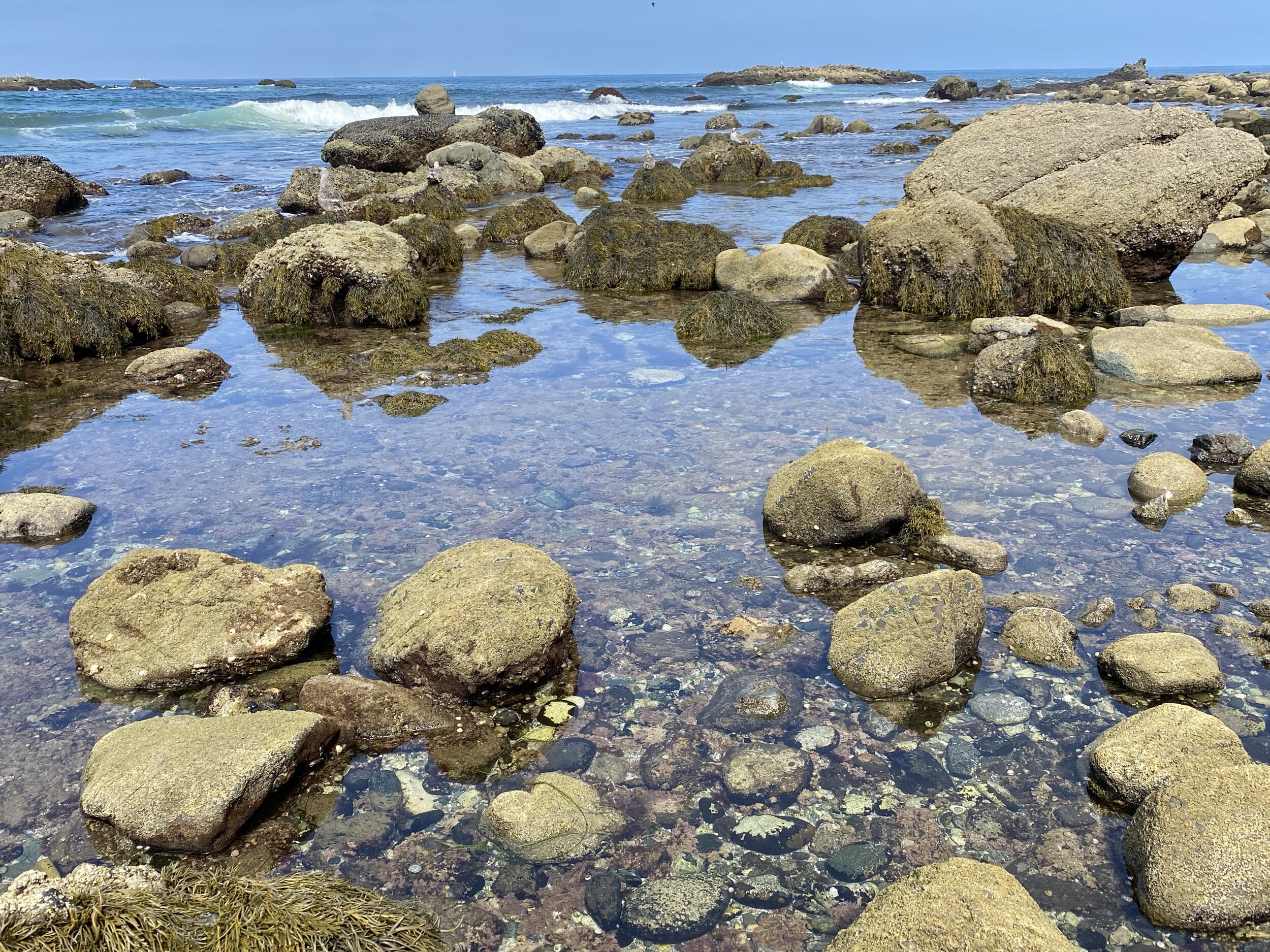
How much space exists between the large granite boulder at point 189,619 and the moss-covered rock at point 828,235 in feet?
45.3

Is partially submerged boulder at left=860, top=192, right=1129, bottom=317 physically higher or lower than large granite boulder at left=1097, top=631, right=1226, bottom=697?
higher

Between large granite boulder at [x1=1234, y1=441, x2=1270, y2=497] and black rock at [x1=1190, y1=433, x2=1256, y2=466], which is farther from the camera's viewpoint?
black rock at [x1=1190, y1=433, x2=1256, y2=466]

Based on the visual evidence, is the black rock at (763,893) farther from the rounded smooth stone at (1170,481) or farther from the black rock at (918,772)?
the rounded smooth stone at (1170,481)

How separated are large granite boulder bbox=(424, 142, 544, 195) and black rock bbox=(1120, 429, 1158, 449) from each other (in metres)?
22.9

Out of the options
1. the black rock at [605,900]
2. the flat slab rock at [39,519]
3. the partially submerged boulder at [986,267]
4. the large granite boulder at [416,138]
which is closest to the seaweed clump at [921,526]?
the black rock at [605,900]

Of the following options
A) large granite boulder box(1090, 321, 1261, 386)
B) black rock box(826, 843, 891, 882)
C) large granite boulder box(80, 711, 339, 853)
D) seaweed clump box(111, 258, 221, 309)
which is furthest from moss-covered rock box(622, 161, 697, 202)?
black rock box(826, 843, 891, 882)

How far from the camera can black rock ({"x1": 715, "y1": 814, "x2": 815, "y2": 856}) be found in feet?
14.3

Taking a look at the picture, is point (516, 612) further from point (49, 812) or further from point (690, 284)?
point (690, 284)

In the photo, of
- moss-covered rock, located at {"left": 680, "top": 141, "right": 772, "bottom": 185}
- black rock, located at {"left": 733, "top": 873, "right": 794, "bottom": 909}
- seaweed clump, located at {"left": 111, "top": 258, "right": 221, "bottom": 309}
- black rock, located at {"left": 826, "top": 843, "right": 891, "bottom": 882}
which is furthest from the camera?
moss-covered rock, located at {"left": 680, "top": 141, "right": 772, "bottom": 185}

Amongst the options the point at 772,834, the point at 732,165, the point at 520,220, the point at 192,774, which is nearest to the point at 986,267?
the point at 772,834

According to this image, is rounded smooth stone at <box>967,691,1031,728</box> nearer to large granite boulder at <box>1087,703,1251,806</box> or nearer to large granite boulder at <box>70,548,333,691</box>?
large granite boulder at <box>1087,703,1251,806</box>

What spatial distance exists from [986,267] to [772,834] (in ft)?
37.1

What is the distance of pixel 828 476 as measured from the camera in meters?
7.09

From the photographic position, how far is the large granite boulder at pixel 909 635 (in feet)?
17.7
